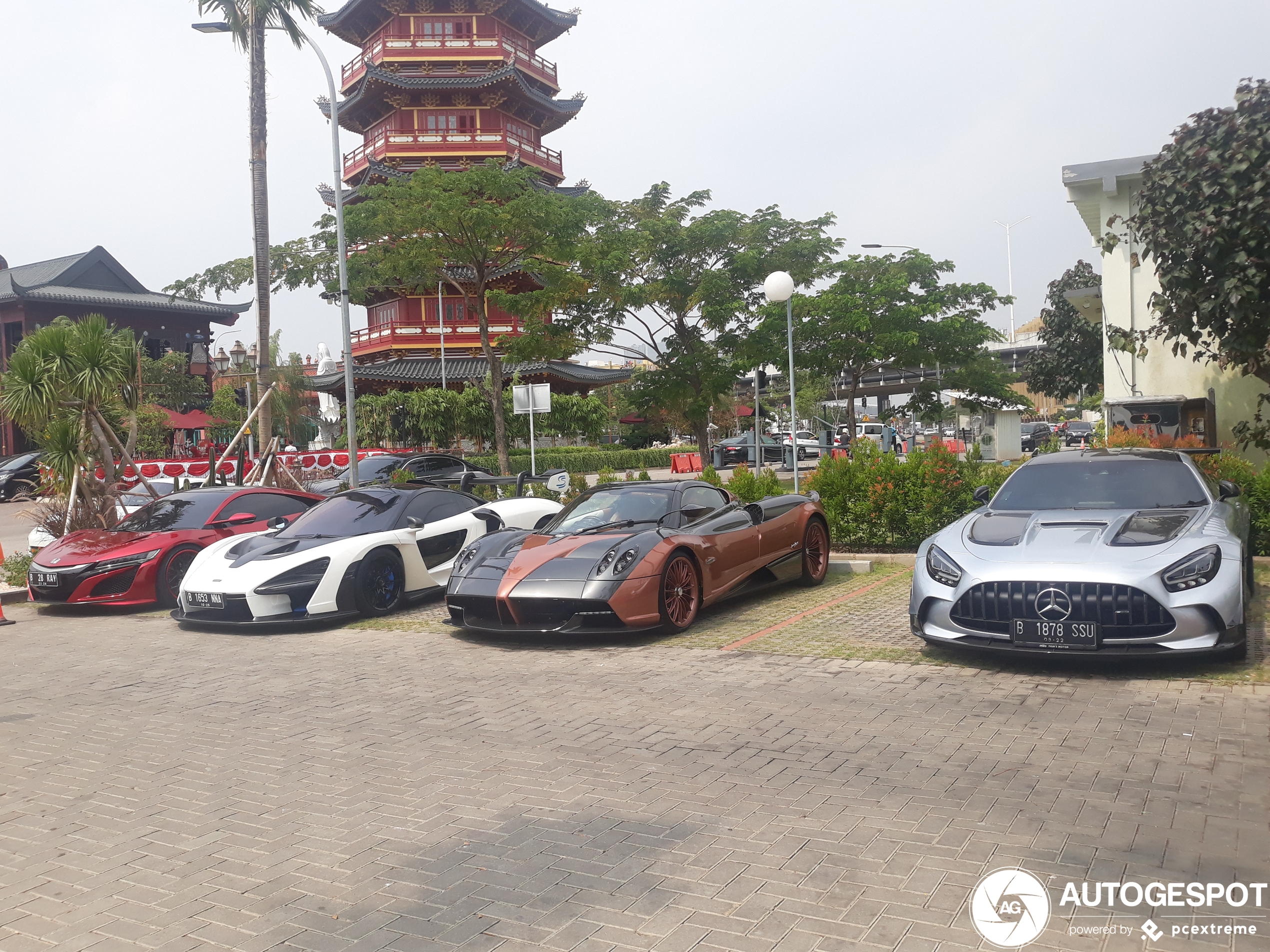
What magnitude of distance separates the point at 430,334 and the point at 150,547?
120 feet

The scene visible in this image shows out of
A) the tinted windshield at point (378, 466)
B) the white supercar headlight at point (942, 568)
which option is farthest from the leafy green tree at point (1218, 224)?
the tinted windshield at point (378, 466)

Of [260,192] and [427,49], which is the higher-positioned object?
[427,49]

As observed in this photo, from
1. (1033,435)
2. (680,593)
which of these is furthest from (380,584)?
(1033,435)

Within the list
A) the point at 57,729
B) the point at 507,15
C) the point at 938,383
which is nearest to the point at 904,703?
the point at 57,729

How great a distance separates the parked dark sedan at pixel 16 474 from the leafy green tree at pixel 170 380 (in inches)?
511

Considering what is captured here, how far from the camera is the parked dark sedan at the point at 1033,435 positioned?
46.6 metres

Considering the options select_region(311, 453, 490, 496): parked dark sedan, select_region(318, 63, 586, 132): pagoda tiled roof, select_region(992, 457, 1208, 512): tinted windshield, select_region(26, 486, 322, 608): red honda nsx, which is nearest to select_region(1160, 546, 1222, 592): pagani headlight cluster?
select_region(992, 457, 1208, 512): tinted windshield

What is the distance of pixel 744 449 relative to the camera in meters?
42.3

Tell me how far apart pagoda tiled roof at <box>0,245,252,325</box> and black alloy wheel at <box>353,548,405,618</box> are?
4856 centimetres

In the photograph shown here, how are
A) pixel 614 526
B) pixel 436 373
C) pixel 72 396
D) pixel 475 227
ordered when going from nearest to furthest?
pixel 614 526
pixel 72 396
pixel 475 227
pixel 436 373

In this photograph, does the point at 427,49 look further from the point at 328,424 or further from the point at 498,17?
the point at 328,424

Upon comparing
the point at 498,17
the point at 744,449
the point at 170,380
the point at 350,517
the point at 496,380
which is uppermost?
the point at 498,17

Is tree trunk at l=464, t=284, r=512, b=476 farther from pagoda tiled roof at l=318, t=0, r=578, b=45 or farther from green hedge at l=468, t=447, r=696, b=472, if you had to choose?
pagoda tiled roof at l=318, t=0, r=578, b=45

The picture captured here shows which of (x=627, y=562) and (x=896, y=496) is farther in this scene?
(x=896, y=496)
